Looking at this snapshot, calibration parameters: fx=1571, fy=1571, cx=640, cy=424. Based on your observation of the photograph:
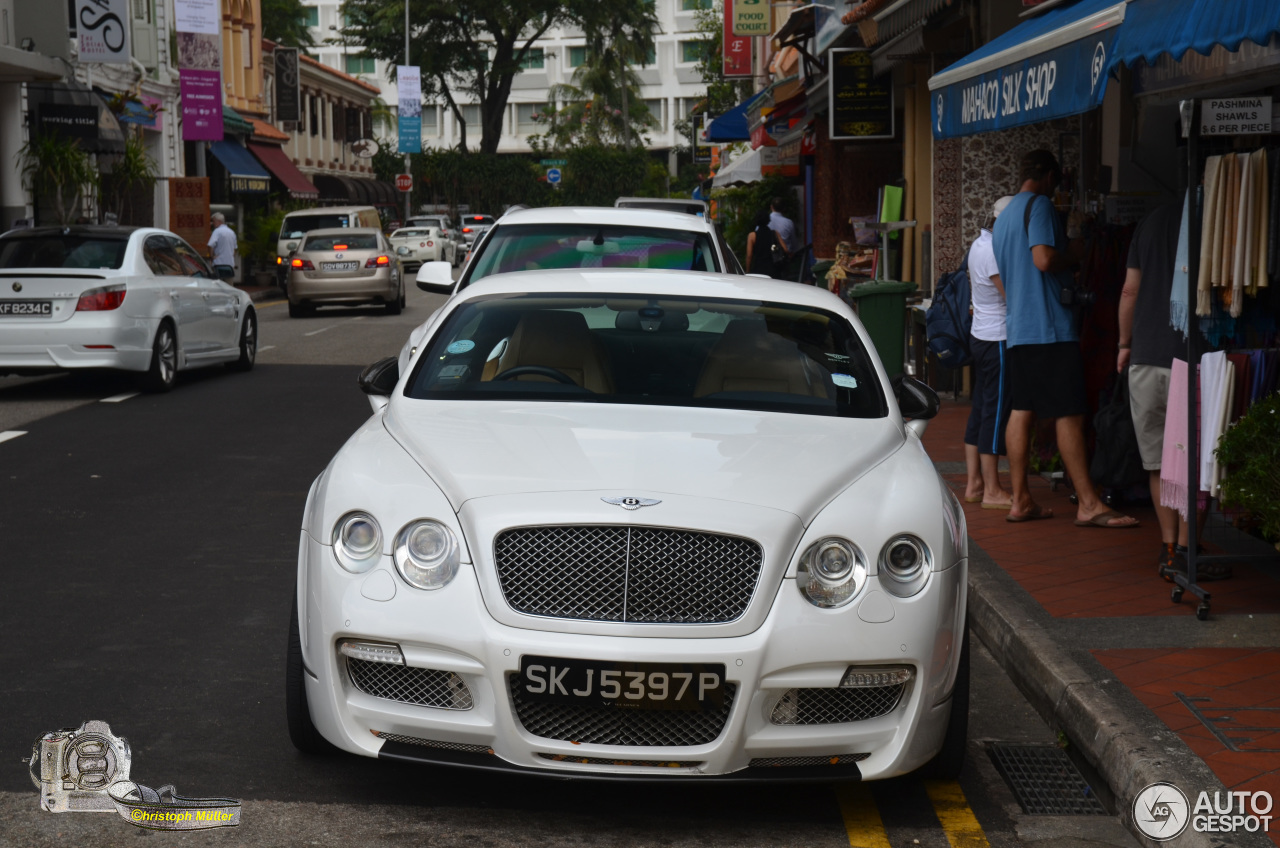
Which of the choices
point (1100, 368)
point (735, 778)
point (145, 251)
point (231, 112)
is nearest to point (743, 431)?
point (735, 778)

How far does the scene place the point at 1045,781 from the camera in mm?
4773

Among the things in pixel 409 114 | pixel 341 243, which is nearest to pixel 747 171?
pixel 341 243

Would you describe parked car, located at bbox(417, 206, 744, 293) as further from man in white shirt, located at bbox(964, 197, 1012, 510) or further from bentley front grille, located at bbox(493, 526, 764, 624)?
bentley front grille, located at bbox(493, 526, 764, 624)

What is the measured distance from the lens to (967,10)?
41.1ft

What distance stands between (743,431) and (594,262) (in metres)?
5.03

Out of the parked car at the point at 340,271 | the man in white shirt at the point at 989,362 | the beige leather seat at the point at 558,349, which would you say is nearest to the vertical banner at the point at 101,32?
the parked car at the point at 340,271

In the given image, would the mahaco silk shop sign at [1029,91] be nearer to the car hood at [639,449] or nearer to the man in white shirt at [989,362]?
the man in white shirt at [989,362]

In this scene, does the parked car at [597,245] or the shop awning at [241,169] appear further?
the shop awning at [241,169]

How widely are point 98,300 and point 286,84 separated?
39071mm

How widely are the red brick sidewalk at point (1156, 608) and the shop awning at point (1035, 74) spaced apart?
2.03 metres

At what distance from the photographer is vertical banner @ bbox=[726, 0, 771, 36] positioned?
3197cm

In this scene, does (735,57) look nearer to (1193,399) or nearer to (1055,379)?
(1055,379)

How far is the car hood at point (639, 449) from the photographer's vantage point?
424 centimetres

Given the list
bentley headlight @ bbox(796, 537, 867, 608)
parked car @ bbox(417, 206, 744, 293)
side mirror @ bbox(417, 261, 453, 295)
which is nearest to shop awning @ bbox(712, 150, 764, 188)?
side mirror @ bbox(417, 261, 453, 295)
